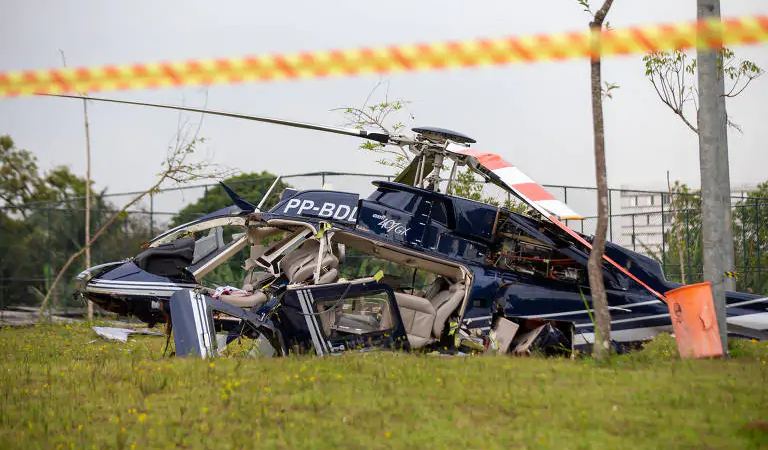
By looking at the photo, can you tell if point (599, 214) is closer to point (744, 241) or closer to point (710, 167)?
point (710, 167)

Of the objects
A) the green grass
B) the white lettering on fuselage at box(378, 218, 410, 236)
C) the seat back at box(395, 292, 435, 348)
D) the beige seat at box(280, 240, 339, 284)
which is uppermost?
the white lettering on fuselage at box(378, 218, 410, 236)

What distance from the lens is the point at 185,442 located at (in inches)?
231

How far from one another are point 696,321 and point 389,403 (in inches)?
164

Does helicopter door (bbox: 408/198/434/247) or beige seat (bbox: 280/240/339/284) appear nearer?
beige seat (bbox: 280/240/339/284)

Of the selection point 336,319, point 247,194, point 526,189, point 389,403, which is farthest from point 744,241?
point 389,403

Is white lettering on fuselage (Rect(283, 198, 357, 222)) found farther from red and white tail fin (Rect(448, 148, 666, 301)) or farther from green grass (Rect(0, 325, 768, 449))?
green grass (Rect(0, 325, 768, 449))

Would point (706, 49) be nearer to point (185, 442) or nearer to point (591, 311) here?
point (591, 311)

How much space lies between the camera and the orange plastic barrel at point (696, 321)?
865 cm

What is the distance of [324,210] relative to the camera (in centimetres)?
1029

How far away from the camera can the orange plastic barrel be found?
8648 millimetres

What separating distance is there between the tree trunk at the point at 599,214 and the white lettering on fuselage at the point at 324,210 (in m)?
3.22

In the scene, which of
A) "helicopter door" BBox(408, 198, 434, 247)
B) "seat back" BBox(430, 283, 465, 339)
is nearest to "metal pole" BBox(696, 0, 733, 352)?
"seat back" BBox(430, 283, 465, 339)

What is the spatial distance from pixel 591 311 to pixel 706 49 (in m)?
3.66

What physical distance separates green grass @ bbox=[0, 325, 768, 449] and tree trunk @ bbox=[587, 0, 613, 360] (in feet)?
1.28
